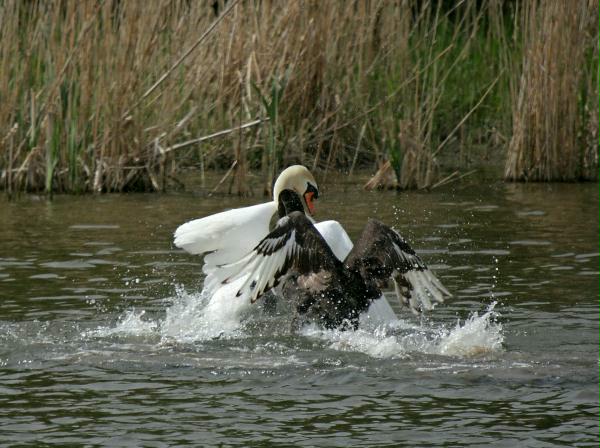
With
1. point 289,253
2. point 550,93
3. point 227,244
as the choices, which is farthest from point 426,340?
point 550,93

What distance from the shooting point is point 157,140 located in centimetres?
1151

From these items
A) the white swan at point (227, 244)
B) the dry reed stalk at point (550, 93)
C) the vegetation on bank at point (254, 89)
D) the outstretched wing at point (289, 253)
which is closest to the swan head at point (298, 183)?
the white swan at point (227, 244)

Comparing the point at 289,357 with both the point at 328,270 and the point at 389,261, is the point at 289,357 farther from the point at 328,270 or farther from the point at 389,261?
the point at 389,261

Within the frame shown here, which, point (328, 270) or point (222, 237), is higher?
point (222, 237)

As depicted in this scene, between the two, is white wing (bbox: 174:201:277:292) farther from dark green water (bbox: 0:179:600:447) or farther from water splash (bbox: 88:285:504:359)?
Answer: dark green water (bbox: 0:179:600:447)

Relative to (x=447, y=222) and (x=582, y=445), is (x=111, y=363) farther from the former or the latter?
(x=447, y=222)

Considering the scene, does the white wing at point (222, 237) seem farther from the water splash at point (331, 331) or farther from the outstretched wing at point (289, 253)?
the outstretched wing at point (289, 253)

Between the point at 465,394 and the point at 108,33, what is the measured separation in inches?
254

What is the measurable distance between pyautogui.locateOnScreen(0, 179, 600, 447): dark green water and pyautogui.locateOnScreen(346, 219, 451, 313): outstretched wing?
22 centimetres

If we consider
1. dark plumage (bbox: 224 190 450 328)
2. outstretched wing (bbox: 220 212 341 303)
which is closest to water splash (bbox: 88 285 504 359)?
dark plumage (bbox: 224 190 450 328)

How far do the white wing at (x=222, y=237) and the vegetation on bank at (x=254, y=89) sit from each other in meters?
4.03

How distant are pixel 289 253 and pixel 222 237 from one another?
571 millimetres

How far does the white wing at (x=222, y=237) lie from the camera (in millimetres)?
6816

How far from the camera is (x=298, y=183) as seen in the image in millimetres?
7480
